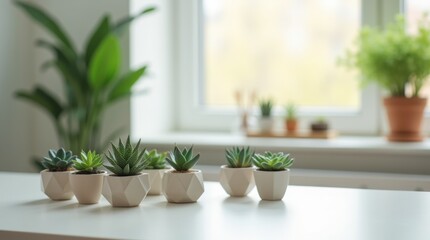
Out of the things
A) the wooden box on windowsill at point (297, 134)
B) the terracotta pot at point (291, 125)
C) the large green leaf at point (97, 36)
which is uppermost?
the large green leaf at point (97, 36)

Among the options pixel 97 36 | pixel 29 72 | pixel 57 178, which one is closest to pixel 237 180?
pixel 57 178

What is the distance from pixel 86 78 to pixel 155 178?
1.36 meters

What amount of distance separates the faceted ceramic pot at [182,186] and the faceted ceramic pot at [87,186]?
0.16 metres

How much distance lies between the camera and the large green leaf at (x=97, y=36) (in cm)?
288

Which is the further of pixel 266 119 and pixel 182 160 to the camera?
pixel 266 119

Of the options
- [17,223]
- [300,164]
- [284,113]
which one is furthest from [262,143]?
[17,223]

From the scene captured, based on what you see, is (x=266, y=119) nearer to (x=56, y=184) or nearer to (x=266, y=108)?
(x=266, y=108)

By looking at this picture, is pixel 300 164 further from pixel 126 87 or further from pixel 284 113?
pixel 126 87

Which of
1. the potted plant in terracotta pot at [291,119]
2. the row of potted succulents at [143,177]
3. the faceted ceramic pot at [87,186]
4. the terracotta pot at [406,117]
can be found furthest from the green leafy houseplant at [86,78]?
the faceted ceramic pot at [87,186]

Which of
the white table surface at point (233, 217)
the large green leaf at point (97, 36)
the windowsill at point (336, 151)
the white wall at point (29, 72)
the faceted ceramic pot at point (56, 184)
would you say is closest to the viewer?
the white table surface at point (233, 217)

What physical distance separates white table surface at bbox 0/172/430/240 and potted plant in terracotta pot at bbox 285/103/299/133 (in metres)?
1.25

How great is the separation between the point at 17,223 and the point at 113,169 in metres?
0.26

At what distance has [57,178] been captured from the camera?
1639mm

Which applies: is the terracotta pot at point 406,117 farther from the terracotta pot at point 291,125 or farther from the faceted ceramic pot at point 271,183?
the faceted ceramic pot at point 271,183
